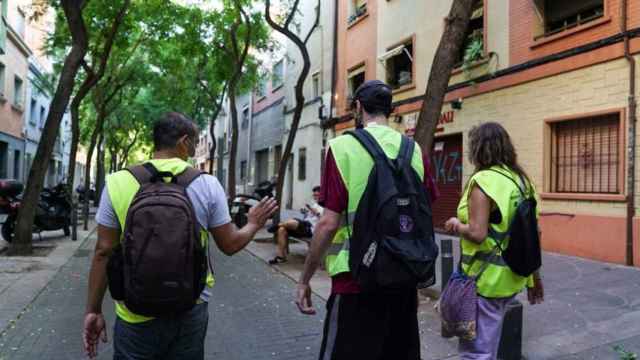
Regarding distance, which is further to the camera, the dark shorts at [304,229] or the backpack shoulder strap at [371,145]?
the dark shorts at [304,229]

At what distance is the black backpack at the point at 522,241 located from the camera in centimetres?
299

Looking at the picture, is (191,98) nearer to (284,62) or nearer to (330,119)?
(284,62)

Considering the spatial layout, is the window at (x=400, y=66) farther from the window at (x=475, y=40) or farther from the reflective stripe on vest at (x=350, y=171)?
the reflective stripe on vest at (x=350, y=171)

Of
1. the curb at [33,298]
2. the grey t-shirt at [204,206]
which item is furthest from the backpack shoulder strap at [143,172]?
the curb at [33,298]

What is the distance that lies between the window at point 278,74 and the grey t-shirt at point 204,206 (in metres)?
24.2

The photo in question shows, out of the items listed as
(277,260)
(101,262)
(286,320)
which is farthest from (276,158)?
(101,262)

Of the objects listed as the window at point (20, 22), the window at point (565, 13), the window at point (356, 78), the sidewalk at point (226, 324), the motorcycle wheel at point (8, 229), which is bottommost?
the sidewalk at point (226, 324)

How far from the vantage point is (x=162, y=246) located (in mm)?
2168

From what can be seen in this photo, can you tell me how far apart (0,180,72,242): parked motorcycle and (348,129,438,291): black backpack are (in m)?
9.90

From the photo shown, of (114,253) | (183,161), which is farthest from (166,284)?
(183,161)

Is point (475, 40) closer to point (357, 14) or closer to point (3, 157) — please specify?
point (357, 14)

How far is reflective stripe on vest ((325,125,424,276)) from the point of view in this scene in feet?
7.73

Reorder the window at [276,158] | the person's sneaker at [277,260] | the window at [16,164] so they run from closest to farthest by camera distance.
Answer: the person's sneaker at [277,260]
the window at [16,164]
the window at [276,158]

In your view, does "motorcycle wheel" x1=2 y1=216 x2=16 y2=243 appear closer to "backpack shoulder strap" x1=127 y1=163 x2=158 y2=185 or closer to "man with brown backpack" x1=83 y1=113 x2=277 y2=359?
"man with brown backpack" x1=83 y1=113 x2=277 y2=359
